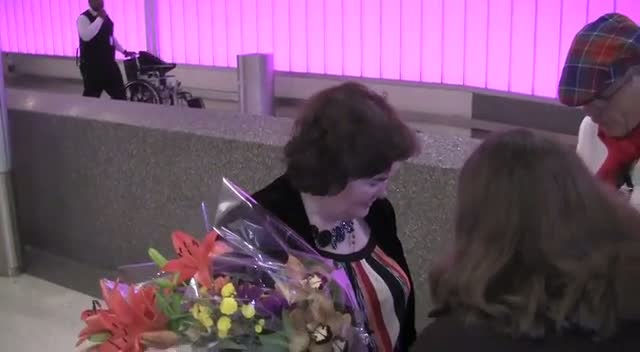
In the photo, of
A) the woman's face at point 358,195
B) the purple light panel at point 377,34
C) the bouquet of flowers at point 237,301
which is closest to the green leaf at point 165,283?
the bouquet of flowers at point 237,301

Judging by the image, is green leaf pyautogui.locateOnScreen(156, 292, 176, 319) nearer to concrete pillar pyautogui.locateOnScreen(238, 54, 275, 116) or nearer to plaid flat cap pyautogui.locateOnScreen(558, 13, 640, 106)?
plaid flat cap pyautogui.locateOnScreen(558, 13, 640, 106)

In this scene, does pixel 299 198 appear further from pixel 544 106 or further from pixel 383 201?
pixel 544 106

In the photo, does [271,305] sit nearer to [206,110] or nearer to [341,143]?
[341,143]

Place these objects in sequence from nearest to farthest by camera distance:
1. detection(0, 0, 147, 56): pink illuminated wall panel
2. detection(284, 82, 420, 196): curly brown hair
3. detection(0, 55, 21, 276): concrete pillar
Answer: detection(284, 82, 420, 196): curly brown hair, detection(0, 55, 21, 276): concrete pillar, detection(0, 0, 147, 56): pink illuminated wall panel

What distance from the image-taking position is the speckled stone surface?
112 inches

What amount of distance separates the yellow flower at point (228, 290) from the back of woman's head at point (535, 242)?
0.31 meters

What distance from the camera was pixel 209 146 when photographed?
351 centimetres

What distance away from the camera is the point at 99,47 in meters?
8.55

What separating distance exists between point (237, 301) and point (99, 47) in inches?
302

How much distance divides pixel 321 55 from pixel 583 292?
298 inches

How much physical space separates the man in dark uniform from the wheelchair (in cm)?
24

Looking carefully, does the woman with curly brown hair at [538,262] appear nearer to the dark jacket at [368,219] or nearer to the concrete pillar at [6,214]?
the dark jacket at [368,219]

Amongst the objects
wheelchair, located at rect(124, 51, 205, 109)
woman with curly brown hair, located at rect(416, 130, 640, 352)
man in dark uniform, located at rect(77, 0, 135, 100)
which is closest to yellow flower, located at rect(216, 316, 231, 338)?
woman with curly brown hair, located at rect(416, 130, 640, 352)

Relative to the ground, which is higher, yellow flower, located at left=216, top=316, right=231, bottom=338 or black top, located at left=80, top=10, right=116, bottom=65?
yellow flower, located at left=216, top=316, right=231, bottom=338
